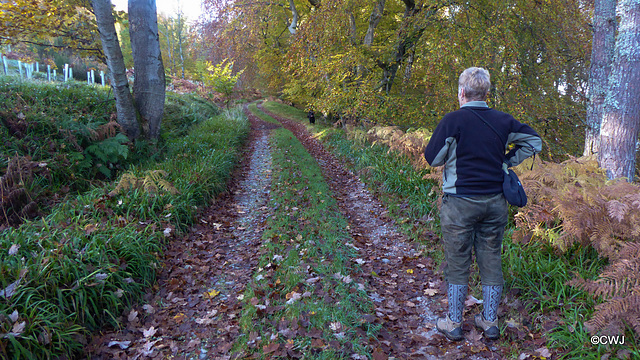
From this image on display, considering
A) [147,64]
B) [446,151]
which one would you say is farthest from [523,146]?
[147,64]

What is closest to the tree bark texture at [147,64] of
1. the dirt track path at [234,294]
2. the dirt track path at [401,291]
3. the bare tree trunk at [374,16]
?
the dirt track path at [234,294]

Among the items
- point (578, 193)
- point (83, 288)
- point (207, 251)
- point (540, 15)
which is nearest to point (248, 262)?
point (207, 251)

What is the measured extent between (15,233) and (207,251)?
2.25 m

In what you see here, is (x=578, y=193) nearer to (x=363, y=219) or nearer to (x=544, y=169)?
(x=544, y=169)

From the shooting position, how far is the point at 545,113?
8.38 metres

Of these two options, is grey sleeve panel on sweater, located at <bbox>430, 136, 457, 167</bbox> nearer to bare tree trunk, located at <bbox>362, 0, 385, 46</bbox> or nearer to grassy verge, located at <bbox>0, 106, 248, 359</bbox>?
grassy verge, located at <bbox>0, 106, 248, 359</bbox>

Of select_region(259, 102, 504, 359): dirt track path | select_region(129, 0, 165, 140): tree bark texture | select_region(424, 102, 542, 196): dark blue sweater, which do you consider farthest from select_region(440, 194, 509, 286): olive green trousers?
select_region(129, 0, 165, 140): tree bark texture

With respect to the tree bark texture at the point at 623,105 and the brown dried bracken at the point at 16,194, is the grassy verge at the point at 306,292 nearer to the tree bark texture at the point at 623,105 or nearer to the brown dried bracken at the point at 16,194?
the brown dried bracken at the point at 16,194

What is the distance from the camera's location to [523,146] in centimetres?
285

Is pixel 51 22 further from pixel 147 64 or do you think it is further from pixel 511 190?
pixel 511 190

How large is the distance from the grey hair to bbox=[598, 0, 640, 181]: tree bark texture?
3.91 meters

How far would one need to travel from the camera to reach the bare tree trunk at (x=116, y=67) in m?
6.87

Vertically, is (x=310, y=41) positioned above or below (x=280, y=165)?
above

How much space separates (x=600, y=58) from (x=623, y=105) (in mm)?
1014
